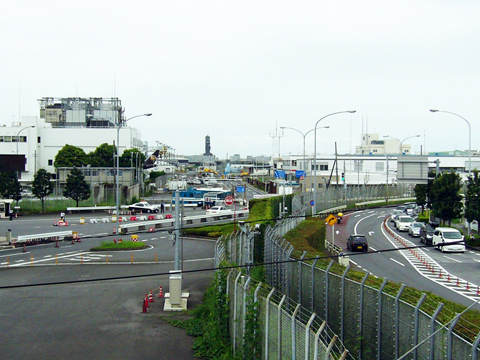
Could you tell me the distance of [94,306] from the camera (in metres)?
18.9

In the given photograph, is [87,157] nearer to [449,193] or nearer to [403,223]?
[403,223]

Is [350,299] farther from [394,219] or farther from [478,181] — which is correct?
[394,219]

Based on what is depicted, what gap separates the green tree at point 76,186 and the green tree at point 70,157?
98.6 feet

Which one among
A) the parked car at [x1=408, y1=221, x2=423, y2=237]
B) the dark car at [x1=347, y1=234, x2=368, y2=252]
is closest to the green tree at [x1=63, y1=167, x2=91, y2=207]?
the parked car at [x1=408, y1=221, x2=423, y2=237]

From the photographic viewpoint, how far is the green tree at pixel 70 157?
85750 mm

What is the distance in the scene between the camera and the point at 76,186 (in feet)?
184

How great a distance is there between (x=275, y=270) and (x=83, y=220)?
34.2 metres

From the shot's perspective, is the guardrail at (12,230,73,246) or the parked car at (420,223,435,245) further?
the guardrail at (12,230,73,246)

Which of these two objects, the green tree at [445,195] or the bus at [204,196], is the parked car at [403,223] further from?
the bus at [204,196]

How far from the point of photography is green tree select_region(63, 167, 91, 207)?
55.8 metres

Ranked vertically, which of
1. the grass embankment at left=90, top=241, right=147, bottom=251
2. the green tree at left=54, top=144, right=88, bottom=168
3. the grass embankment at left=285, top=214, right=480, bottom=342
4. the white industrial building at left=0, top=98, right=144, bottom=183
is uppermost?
the white industrial building at left=0, top=98, right=144, bottom=183

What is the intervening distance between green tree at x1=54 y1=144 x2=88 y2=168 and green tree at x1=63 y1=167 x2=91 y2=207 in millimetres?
30064

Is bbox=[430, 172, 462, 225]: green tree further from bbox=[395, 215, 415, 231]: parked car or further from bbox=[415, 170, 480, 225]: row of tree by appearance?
bbox=[395, 215, 415, 231]: parked car

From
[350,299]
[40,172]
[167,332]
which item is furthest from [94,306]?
[40,172]
